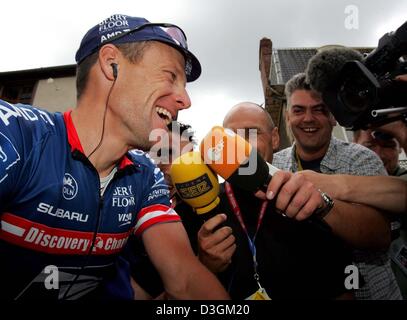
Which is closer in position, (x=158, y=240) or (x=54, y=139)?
(x=54, y=139)

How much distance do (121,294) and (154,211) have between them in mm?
635

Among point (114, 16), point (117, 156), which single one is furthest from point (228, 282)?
point (114, 16)

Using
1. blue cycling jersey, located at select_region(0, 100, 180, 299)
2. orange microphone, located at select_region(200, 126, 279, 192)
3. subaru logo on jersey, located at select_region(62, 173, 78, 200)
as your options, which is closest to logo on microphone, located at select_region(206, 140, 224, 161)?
orange microphone, located at select_region(200, 126, 279, 192)

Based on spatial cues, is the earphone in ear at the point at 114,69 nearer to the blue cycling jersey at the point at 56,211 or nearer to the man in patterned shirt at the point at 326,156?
the blue cycling jersey at the point at 56,211

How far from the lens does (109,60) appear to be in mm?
2086

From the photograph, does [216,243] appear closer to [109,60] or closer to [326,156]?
[109,60]

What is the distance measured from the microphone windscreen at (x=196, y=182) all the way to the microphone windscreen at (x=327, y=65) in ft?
4.13

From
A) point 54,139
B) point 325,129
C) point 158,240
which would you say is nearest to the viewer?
point 54,139

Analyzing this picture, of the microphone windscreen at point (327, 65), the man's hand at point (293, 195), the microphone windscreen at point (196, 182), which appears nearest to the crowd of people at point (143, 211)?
the man's hand at point (293, 195)

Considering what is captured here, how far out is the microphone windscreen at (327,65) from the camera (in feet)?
8.05

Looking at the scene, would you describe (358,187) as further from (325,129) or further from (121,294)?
(121,294)

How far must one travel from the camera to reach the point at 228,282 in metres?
2.08

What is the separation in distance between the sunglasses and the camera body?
3.82ft

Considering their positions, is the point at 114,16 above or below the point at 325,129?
above
